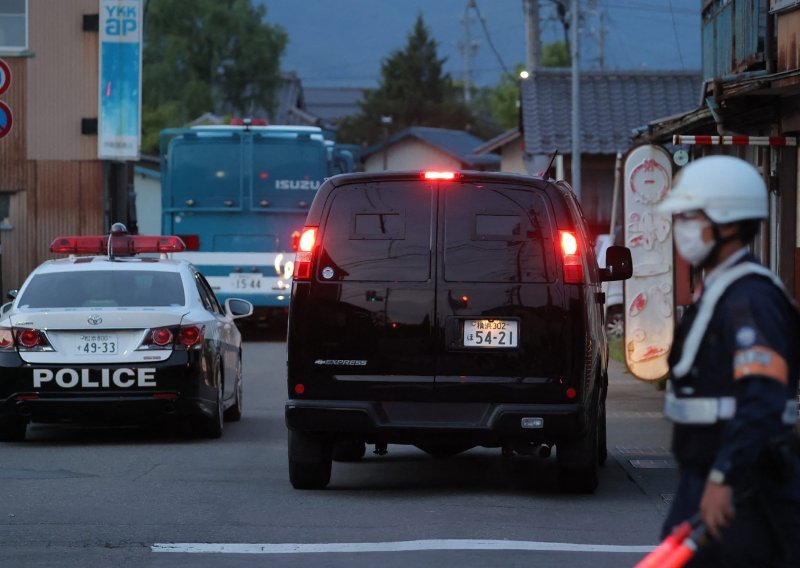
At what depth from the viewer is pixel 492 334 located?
10078mm

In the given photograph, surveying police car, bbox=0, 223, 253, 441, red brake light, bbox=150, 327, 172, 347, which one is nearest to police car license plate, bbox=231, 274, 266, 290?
police car, bbox=0, 223, 253, 441

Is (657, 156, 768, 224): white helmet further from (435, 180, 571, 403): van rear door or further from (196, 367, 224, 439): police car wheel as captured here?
(196, 367, 224, 439): police car wheel

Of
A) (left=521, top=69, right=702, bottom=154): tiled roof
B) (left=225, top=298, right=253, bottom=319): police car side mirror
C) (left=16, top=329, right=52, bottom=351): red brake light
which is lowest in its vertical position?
(left=16, top=329, right=52, bottom=351): red brake light

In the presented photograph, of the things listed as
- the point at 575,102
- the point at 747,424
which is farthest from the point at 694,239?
the point at 575,102

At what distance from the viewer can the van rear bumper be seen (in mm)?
10000

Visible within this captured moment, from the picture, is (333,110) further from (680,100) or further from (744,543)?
(744,543)

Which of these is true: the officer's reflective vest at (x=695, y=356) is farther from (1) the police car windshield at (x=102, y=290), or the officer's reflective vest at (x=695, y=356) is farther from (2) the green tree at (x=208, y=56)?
(2) the green tree at (x=208, y=56)

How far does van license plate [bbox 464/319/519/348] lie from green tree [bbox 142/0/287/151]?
260 ft

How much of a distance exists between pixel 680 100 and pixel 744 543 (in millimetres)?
41352

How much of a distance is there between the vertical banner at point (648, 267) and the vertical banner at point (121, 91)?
61.6ft

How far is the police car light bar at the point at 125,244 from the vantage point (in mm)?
15117

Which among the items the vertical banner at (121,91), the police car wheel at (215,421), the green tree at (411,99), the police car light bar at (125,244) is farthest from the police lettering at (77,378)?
the green tree at (411,99)

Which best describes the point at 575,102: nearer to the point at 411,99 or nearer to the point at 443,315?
the point at 443,315

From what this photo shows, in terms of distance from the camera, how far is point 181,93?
89812mm
